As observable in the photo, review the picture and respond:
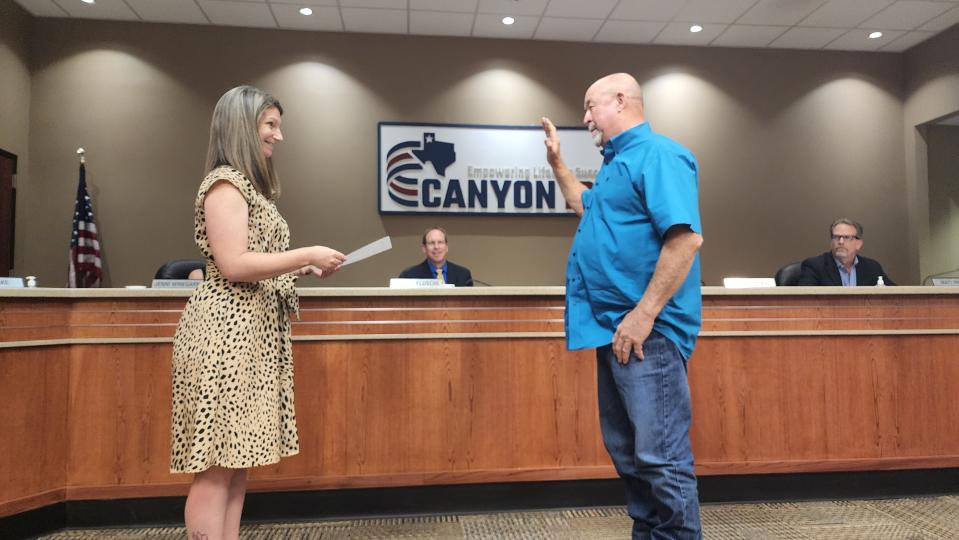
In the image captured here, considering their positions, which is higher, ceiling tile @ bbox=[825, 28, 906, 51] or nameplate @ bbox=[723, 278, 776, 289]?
ceiling tile @ bbox=[825, 28, 906, 51]

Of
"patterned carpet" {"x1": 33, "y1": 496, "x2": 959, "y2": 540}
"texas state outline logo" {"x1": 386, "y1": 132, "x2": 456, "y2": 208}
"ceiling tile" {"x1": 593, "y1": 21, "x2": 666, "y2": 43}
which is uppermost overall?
"ceiling tile" {"x1": 593, "y1": 21, "x2": 666, "y2": 43}

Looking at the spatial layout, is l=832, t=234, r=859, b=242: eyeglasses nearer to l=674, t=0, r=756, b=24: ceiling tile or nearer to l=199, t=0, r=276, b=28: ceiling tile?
l=674, t=0, r=756, b=24: ceiling tile

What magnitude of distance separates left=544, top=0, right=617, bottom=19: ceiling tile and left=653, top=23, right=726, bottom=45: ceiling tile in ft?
2.13

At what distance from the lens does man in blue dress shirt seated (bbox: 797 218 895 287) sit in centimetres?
378

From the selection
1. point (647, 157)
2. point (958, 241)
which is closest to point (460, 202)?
point (647, 157)

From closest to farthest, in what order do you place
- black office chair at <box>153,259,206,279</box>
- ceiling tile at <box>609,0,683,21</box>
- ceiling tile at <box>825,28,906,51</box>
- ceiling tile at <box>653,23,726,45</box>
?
1. black office chair at <box>153,259,206,279</box>
2. ceiling tile at <box>609,0,683,21</box>
3. ceiling tile at <box>653,23,726,45</box>
4. ceiling tile at <box>825,28,906,51</box>

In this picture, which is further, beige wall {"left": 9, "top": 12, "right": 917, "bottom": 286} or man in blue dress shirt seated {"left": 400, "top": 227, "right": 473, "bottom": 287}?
beige wall {"left": 9, "top": 12, "right": 917, "bottom": 286}

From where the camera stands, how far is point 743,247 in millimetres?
5285

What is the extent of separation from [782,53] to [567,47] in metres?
2.00

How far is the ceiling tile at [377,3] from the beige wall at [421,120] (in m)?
0.46

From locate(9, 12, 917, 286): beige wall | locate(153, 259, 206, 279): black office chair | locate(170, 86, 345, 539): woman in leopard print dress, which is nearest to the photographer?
locate(170, 86, 345, 539): woman in leopard print dress

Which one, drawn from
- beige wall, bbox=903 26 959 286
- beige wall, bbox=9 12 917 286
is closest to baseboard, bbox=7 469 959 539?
beige wall, bbox=9 12 917 286

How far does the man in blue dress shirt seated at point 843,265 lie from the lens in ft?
12.4

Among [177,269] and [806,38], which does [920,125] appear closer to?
[806,38]
